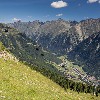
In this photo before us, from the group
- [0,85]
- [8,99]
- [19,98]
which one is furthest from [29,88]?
[8,99]

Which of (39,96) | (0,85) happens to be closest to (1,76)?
(0,85)

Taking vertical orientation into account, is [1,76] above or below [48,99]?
above

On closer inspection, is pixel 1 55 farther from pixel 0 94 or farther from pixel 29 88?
pixel 0 94

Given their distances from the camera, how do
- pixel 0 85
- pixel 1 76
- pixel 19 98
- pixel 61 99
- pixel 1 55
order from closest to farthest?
pixel 19 98, pixel 0 85, pixel 61 99, pixel 1 76, pixel 1 55

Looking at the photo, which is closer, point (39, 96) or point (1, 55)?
point (39, 96)

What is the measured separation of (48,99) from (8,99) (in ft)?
24.6

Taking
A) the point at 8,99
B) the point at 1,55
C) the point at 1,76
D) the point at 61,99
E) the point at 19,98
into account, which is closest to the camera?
the point at 8,99

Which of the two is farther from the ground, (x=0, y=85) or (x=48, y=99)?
(x=0, y=85)

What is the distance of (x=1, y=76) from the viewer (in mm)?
36781

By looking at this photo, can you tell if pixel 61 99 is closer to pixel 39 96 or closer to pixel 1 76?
pixel 39 96

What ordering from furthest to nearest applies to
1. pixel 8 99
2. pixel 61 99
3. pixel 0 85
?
pixel 61 99 → pixel 0 85 → pixel 8 99

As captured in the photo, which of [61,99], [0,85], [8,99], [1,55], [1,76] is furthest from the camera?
[1,55]

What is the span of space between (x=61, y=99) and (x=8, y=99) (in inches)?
422

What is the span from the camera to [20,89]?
32.4 meters
